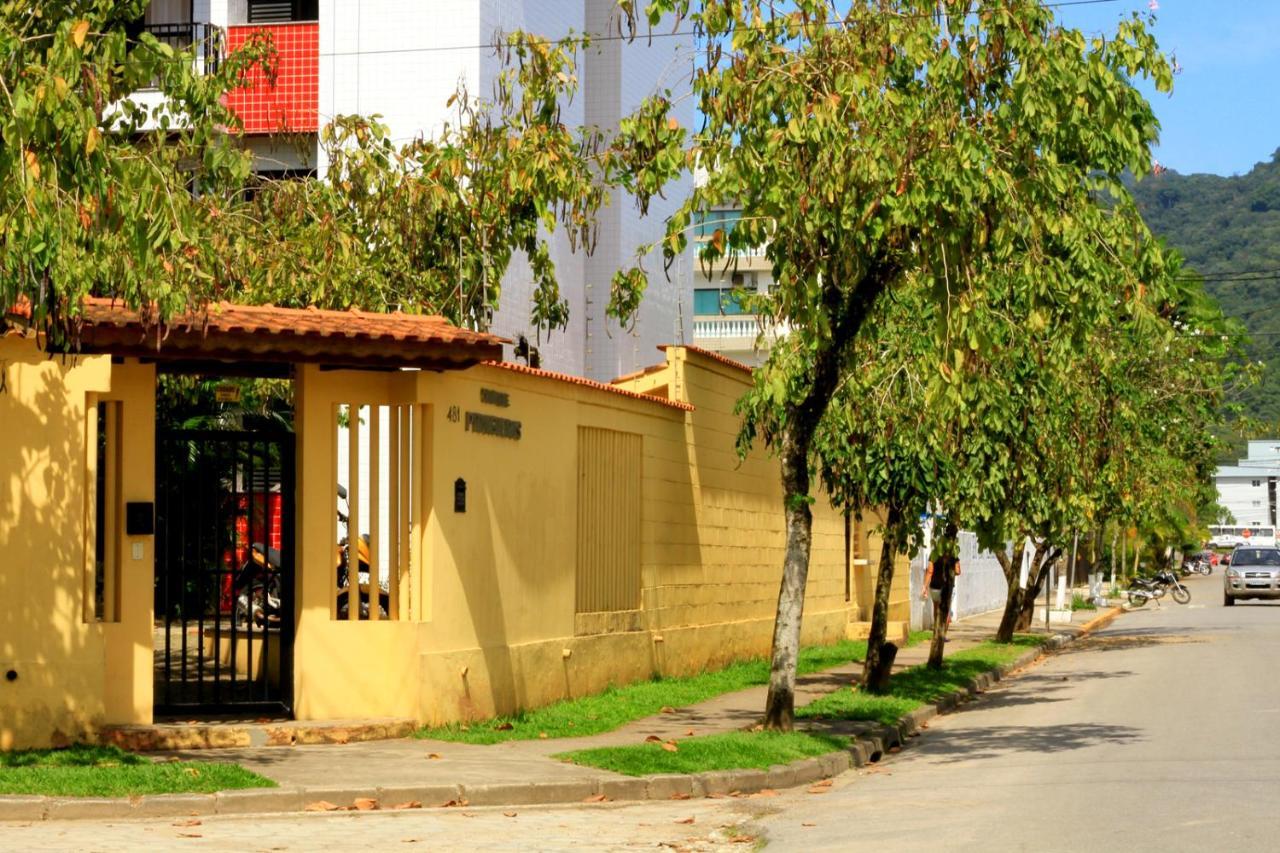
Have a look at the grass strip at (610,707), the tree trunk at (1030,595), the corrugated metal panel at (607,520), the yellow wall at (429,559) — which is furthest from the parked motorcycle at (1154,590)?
the corrugated metal panel at (607,520)

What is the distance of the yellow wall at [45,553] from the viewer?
13688 millimetres

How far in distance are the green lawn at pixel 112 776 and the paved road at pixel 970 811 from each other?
0.55 meters

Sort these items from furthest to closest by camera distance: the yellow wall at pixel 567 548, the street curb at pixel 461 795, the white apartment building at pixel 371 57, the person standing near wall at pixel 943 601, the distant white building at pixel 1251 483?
1. the distant white building at pixel 1251 483
2. the white apartment building at pixel 371 57
3. the person standing near wall at pixel 943 601
4. the yellow wall at pixel 567 548
5. the street curb at pixel 461 795

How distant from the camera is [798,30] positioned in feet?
49.9

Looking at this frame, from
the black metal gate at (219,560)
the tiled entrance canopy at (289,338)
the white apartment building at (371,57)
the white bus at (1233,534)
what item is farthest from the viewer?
the white bus at (1233,534)

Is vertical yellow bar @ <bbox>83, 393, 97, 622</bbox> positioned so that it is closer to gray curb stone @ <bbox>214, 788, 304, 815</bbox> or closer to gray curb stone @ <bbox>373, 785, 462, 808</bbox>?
gray curb stone @ <bbox>214, 788, 304, 815</bbox>

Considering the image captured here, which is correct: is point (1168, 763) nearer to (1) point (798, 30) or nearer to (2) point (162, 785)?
(1) point (798, 30)

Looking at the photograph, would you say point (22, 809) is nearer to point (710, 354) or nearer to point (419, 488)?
point (419, 488)

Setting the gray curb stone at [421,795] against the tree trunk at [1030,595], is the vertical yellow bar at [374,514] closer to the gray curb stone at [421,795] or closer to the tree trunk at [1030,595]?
the gray curb stone at [421,795]

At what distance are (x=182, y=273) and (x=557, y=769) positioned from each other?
445 cm

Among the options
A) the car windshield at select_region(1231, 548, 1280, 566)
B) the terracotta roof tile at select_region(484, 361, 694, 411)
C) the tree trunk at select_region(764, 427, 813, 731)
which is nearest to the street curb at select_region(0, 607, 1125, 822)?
the tree trunk at select_region(764, 427, 813, 731)

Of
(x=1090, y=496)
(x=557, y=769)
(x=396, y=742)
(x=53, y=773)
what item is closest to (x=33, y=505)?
(x=53, y=773)

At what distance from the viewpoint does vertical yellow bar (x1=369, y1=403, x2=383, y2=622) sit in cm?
1574

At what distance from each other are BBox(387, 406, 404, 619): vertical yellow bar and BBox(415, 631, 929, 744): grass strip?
1190 mm
